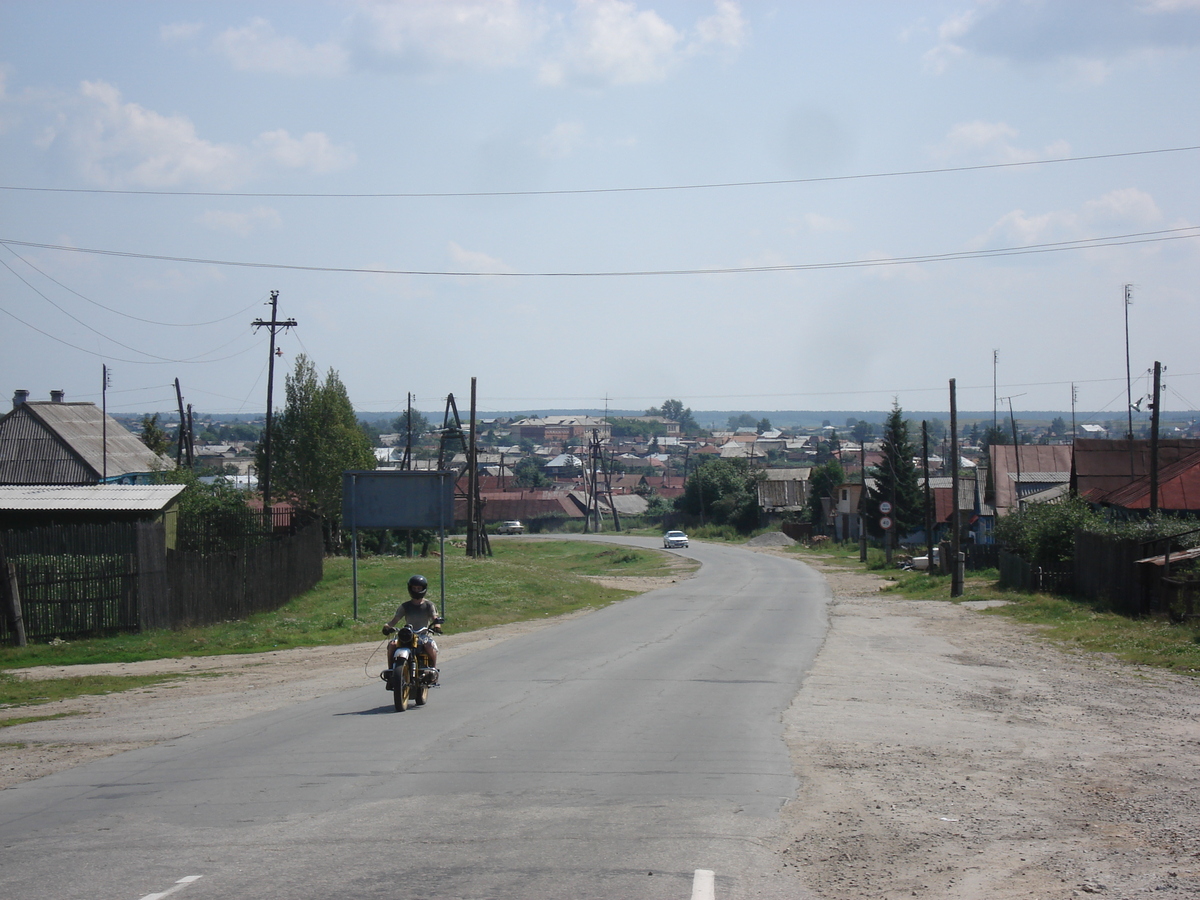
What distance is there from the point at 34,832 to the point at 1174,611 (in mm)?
22103

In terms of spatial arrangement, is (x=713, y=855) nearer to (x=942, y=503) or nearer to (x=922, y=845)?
(x=922, y=845)

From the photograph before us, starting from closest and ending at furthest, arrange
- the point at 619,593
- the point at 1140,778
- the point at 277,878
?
1. the point at 277,878
2. the point at 1140,778
3. the point at 619,593

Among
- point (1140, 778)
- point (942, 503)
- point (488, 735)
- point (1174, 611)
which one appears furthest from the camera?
point (942, 503)

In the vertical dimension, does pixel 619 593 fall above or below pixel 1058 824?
below

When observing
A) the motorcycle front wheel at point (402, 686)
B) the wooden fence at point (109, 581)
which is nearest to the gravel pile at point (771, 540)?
the wooden fence at point (109, 581)

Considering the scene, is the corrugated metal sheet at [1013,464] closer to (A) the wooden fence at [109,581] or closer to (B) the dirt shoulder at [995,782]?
(B) the dirt shoulder at [995,782]

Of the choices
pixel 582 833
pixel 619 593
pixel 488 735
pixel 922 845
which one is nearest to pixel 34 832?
pixel 582 833

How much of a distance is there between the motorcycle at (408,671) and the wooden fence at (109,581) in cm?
955

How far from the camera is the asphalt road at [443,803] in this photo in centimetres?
611

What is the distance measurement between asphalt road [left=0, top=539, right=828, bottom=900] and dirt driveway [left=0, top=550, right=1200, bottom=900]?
1.57 ft

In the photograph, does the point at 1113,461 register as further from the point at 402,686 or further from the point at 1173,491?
the point at 402,686

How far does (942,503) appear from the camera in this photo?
75.3 metres

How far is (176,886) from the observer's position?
596 centimetres

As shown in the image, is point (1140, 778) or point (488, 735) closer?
point (1140, 778)
